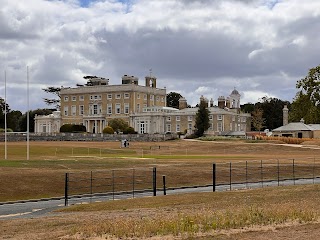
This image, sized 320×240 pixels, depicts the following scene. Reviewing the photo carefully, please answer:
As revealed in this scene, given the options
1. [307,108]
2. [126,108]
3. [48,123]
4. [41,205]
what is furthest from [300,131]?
[41,205]

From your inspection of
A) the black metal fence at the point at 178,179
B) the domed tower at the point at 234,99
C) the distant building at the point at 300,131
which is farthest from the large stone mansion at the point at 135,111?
the black metal fence at the point at 178,179

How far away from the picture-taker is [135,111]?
522 feet

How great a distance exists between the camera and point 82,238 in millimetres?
16234

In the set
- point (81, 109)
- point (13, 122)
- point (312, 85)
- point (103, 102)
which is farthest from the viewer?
point (13, 122)

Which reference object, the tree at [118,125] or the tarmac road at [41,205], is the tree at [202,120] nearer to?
the tree at [118,125]

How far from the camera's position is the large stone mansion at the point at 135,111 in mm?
150125

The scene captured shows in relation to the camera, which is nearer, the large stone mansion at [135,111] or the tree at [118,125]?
the tree at [118,125]

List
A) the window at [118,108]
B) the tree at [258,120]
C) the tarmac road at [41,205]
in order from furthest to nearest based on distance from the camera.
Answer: the window at [118,108], the tree at [258,120], the tarmac road at [41,205]

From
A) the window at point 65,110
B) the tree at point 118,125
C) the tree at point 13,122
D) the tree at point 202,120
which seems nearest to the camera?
the tree at point 202,120

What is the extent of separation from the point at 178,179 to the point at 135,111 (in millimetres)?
111145

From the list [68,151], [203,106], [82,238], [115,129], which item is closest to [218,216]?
[82,238]

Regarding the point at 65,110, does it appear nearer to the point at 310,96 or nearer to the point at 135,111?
the point at 135,111

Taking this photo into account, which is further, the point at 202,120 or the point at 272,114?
the point at 272,114

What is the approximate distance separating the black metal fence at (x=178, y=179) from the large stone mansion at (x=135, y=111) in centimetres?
8321
